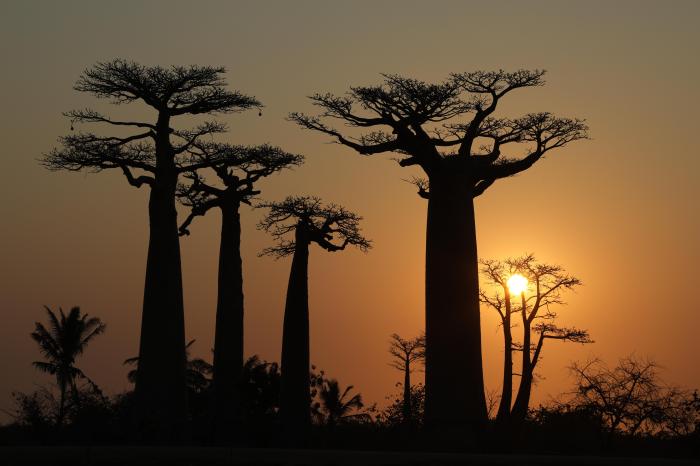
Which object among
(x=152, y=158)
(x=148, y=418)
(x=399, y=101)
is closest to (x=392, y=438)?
(x=148, y=418)

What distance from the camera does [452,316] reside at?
21.7 meters

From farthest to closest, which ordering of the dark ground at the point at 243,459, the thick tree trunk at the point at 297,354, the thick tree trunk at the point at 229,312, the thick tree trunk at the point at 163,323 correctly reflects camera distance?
the thick tree trunk at the point at 229,312 → the thick tree trunk at the point at 297,354 → the thick tree trunk at the point at 163,323 → the dark ground at the point at 243,459

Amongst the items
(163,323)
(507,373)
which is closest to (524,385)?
(507,373)

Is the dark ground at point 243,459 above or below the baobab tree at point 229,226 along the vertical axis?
below

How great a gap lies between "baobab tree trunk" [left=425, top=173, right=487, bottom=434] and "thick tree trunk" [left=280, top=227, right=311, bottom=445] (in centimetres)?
401

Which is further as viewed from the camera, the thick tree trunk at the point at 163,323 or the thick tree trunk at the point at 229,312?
the thick tree trunk at the point at 229,312

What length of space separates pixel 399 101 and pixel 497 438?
6.27 meters

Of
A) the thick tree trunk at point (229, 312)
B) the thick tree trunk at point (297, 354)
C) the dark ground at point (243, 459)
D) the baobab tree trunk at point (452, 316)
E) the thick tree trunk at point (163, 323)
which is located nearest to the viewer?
the dark ground at point (243, 459)

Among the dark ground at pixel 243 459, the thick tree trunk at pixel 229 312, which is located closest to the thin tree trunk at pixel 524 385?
the thick tree trunk at pixel 229 312

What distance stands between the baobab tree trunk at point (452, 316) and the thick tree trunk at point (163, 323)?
5.02m

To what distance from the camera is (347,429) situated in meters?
25.4

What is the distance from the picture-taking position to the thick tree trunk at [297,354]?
2509 cm

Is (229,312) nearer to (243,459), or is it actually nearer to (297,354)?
(297,354)

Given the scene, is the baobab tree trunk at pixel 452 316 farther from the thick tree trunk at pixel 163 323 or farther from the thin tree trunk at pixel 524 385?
the thick tree trunk at pixel 163 323
